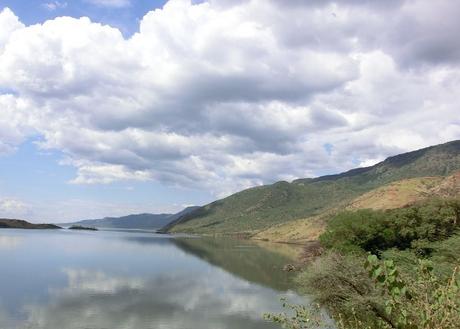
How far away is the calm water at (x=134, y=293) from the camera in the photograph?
47344mm

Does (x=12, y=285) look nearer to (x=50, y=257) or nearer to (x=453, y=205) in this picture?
(x=50, y=257)

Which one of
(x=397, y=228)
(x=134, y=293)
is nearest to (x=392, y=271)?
(x=134, y=293)

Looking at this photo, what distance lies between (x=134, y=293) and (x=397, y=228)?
61.2m

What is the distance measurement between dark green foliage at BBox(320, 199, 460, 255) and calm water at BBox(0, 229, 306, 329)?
16419 mm

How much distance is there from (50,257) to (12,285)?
156 feet

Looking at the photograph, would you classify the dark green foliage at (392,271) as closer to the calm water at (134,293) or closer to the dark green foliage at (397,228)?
the dark green foliage at (397,228)

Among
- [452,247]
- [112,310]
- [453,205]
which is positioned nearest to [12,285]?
[112,310]

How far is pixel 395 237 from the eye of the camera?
98250mm

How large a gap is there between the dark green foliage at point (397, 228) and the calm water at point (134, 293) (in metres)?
16.4

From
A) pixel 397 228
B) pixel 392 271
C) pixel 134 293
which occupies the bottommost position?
pixel 134 293

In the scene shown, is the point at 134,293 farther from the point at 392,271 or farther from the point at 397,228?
the point at 392,271

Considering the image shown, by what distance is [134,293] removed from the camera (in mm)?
65125

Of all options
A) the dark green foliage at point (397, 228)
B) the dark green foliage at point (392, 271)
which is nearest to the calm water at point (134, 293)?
the dark green foliage at point (392, 271)

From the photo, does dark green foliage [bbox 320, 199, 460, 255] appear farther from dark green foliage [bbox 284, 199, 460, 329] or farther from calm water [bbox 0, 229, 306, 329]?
calm water [bbox 0, 229, 306, 329]
